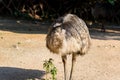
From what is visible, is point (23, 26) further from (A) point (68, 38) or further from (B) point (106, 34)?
(A) point (68, 38)

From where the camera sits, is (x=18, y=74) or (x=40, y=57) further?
(x=40, y=57)

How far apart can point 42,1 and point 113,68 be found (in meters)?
6.29

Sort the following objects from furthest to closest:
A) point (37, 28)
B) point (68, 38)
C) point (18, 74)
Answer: point (37, 28)
point (18, 74)
point (68, 38)

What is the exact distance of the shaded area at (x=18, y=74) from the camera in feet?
21.9

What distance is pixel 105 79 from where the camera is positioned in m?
6.71

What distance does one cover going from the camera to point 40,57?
7883 mm

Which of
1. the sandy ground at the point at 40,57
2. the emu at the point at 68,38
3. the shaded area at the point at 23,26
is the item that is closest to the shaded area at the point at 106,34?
the sandy ground at the point at 40,57

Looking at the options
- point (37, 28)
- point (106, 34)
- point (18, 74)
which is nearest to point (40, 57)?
point (18, 74)

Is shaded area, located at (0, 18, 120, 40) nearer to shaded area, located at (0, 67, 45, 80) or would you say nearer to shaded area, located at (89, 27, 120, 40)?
shaded area, located at (89, 27, 120, 40)

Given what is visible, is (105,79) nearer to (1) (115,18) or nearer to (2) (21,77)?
(2) (21,77)

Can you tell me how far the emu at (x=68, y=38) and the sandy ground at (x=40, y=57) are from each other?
676 millimetres

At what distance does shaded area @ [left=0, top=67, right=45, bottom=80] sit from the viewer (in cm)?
669

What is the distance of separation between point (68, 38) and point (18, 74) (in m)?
1.51

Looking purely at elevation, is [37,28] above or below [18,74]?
above
